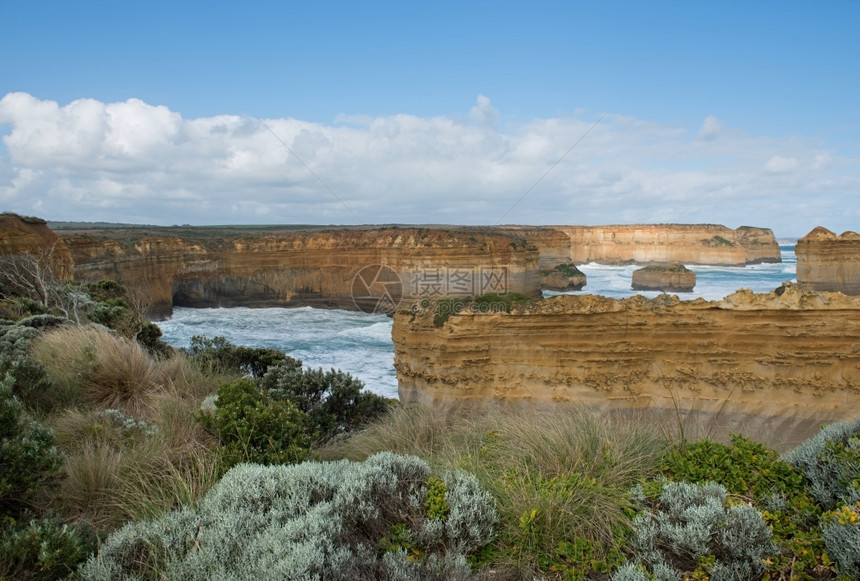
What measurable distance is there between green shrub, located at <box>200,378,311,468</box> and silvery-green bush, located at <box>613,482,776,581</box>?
226cm

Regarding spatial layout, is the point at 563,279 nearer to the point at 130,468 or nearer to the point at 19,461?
the point at 130,468

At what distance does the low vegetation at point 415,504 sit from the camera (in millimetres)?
2363

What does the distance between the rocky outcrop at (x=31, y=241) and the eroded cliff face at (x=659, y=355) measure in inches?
503

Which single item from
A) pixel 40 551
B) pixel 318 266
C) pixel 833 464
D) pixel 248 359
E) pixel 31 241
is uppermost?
pixel 31 241

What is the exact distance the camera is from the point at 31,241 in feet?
56.0

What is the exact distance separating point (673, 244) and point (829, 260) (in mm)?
44626

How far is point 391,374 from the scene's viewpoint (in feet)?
57.4

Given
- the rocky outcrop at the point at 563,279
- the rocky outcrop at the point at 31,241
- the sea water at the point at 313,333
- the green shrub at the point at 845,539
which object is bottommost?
→ the sea water at the point at 313,333

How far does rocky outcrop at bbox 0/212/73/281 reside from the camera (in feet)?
53.1

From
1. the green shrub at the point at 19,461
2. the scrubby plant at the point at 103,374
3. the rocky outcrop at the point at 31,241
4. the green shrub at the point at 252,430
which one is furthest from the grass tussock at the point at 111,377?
the rocky outcrop at the point at 31,241

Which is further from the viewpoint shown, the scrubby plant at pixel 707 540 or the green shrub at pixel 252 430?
the green shrub at pixel 252 430

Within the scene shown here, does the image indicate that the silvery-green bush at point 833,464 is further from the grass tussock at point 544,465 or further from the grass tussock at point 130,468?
the grass tussock at point 130,468

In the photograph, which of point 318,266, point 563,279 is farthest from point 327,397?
point 563,279

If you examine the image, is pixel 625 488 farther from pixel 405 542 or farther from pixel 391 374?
pixel 391 374
